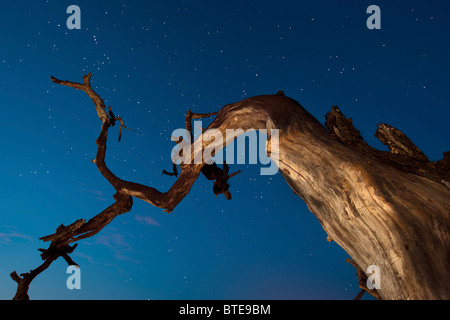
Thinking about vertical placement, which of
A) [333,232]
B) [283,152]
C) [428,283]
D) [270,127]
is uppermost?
[270,127]

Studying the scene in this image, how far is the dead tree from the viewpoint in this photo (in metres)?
2.85

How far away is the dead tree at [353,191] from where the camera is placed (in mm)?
2852

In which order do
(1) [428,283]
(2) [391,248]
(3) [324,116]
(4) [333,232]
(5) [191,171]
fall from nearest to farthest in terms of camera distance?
1. (1) [428,283]
2. (2) [391,248]
3. (4) [333,232]
4. (3) [324,116]
5. (5) [191,171]

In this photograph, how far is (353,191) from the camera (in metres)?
3.29

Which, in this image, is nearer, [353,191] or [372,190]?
[372,190]

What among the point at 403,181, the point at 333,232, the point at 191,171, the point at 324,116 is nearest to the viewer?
the point at 403,181
